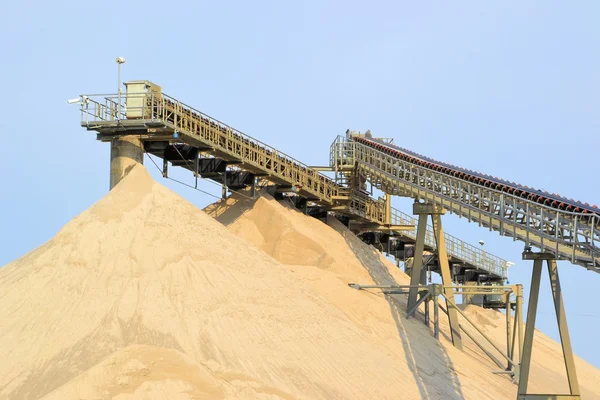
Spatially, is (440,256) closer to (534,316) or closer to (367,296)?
(367,296)

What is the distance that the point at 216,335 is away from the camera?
2920 centimetres

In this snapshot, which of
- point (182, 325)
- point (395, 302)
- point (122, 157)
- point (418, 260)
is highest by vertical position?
point (122, 157)

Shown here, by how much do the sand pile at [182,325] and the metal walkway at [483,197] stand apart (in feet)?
19.4

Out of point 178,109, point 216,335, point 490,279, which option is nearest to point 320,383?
point 216,335

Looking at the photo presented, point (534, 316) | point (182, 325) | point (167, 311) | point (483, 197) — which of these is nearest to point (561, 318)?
point (534, 316)

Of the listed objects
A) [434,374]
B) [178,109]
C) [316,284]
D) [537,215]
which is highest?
[178,109]

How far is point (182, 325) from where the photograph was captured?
28.8m

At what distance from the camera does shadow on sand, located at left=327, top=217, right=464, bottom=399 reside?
35812 millimetres

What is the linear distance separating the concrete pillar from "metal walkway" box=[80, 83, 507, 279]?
0.31 meters

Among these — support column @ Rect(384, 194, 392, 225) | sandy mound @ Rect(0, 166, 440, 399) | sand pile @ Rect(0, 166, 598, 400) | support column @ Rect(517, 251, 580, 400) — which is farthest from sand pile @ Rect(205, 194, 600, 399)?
support column @ Rect(384, 194, 392, 225)

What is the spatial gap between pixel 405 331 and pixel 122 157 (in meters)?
13.3

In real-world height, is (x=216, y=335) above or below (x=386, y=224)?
below

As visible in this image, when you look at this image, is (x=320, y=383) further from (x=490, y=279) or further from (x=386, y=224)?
(x=490, y=279)

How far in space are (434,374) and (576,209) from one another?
29.4 ft
